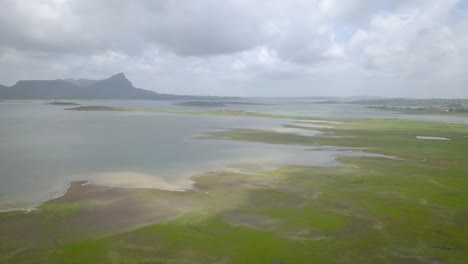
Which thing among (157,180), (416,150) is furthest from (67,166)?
(416,150)

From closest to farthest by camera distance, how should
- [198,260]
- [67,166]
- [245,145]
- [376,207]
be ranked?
[198,260] → [376,207] → [67,166] → [245,145]

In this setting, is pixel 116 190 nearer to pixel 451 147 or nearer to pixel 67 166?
pixel 67 166

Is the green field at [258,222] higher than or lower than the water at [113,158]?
lower

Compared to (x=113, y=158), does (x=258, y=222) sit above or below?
below

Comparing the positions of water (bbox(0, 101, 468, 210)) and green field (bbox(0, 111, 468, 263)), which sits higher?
water (bbox(0, 101, 468, 210))

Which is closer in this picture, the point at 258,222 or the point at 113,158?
the point at 258,222

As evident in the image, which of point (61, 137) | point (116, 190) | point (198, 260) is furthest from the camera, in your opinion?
point (61, 137)

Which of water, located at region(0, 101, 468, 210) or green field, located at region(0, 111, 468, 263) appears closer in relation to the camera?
green field, located at region(0, 111, 468, 263)

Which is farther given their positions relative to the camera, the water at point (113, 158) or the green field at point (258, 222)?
the water at point (113, 158)
